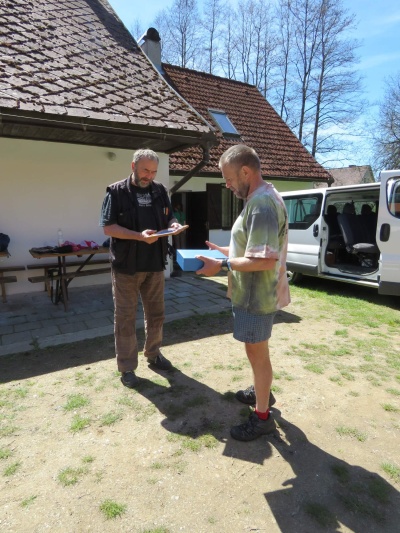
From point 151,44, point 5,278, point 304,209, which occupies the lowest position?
point 5,278

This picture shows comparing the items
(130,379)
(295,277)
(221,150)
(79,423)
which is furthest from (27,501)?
(221,150)

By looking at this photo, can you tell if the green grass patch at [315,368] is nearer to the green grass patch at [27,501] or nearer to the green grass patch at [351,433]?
the green grass patch at [351,433]

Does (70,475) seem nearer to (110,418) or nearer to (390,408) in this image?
(110,418)

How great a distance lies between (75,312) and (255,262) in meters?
3.72

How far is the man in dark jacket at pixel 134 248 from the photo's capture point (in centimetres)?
263

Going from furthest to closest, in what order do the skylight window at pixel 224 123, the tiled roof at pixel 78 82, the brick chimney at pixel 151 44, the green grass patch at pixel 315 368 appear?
1. the skylight window at pixel 224 123
2. the brick chimney at pixel 151 44
3. the tiled roof at pixel 78 82
4. the green grass patch at pixel 315 368

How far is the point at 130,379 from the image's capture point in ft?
9.38

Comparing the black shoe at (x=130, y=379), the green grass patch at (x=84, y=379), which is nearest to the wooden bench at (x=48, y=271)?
the green grass patch at (x=84, y=379)

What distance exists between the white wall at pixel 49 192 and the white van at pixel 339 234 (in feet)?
11.4

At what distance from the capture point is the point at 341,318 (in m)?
4.73

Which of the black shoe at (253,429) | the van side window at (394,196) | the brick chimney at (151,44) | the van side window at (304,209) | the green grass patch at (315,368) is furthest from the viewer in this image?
the brick chimney at (151,44)

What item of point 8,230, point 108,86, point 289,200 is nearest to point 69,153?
point 108,86

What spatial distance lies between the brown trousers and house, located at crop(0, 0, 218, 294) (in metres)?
2.72

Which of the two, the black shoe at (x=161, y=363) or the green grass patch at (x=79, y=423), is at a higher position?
the black shoe at (x=161, y=363)
